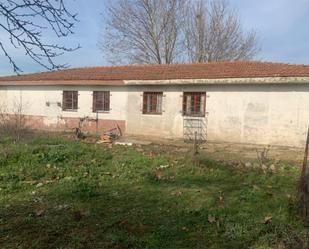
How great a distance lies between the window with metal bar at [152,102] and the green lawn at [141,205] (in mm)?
9875

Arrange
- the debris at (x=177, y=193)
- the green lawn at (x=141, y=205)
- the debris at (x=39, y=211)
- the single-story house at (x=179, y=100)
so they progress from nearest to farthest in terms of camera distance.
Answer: the green lawn at (x=141, y=205), the debris at (x=39, y=211), the debris at (x=177, y=193), the single-story house at (x=179, y=100)

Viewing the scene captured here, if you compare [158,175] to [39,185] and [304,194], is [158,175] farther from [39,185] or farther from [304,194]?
[304,194]

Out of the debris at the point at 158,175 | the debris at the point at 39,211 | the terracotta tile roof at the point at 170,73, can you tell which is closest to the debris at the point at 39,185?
the debris at the point at 39,211

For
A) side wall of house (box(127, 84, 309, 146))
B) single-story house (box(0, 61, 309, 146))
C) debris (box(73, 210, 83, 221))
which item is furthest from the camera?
single-story house (box(0, 61, 309, 146))

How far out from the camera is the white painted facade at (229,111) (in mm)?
17375

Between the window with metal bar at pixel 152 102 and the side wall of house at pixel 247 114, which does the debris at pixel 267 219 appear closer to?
the side wall of house at pixel 247 114

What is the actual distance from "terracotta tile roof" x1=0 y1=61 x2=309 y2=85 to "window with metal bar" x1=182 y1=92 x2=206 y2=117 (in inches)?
38.3

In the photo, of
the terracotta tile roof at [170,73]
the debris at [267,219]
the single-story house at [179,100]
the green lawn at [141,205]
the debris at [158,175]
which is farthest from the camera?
the terracotta tile roof at [170,73]

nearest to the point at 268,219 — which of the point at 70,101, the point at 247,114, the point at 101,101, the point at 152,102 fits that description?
the point at 247,114

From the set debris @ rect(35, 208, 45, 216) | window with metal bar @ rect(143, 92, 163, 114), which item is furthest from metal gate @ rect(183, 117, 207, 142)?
debris @ rect(35, 208, 45, 216)

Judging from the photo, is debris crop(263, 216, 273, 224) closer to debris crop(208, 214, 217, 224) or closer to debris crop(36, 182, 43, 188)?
debris crop(208, 214, 217, 224)

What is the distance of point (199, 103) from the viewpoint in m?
19.8

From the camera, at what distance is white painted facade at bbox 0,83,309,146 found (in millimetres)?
17375

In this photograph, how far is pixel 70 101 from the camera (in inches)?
936
